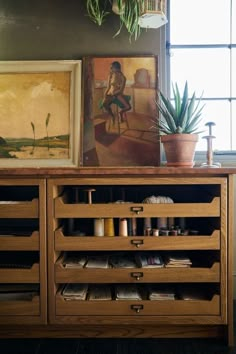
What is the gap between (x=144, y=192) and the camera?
6.88 feet

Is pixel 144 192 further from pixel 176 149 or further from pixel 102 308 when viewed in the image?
pixel 102 308

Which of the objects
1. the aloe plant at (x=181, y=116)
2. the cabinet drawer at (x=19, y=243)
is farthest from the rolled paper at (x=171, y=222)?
the cabinet drawer at (x=19, y=243)

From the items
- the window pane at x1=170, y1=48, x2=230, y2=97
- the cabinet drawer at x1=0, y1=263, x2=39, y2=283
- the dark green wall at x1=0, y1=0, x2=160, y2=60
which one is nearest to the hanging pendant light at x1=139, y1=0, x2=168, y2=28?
the dark green wall at x1=0, y1=0, x2=160, y2=60

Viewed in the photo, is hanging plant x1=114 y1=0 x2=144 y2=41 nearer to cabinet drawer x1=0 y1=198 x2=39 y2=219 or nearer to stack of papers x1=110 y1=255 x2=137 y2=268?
cabinet drawer x1=0 y1=198 x2=39 y2=219

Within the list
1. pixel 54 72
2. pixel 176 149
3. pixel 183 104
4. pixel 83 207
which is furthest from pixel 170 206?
pixel 54 72

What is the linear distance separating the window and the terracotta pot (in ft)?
1.40

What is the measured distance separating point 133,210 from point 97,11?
48.1 inches

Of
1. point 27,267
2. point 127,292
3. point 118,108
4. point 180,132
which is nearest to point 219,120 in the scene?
point 180,132

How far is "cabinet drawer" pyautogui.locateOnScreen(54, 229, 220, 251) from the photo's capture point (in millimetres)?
1708

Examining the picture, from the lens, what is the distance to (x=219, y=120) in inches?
89.2

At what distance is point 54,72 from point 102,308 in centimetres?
141

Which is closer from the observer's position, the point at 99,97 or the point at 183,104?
the point at 183,104

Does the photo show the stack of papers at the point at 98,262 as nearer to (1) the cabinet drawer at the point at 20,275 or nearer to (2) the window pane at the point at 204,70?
(1) the cabinet drawer at the point at 20,275

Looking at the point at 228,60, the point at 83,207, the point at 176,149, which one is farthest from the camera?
the point at 228,60
